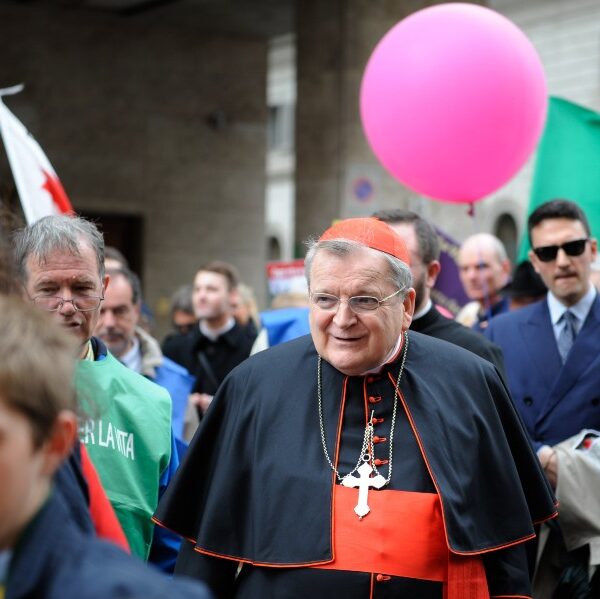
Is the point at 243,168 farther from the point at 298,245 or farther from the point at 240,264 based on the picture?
the point at 298,245

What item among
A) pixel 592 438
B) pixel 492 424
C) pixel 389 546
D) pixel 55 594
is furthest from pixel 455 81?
pixel 55 594

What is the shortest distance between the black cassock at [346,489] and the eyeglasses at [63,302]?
489mm

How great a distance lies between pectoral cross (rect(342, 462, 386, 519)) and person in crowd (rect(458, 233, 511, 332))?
4.71 meters

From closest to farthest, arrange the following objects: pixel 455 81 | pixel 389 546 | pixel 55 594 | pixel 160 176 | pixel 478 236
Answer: pixel 55 594
pixel 389 546
pixel 455 81
pixel 478 236
pixel 160 176

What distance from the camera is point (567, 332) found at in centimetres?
579

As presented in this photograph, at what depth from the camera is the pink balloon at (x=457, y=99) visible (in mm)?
6781

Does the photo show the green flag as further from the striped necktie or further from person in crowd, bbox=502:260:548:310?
the striped necktie

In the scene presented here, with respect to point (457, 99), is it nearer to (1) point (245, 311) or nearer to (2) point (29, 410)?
(1) point (245, 311)

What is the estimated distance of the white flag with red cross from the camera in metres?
6.41

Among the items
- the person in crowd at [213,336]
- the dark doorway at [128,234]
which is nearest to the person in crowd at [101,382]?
the person in crowd at [213,336]

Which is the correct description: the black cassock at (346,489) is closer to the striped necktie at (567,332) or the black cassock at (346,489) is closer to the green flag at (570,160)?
the striped necktie at (567,332)

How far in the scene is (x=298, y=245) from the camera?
13.9m

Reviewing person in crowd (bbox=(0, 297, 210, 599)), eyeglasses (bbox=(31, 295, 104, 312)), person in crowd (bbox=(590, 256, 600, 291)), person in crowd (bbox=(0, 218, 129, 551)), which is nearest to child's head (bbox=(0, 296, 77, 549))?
person in crowd (bbox=(0, 297, 210, 599))

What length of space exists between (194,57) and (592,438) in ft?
41.4
